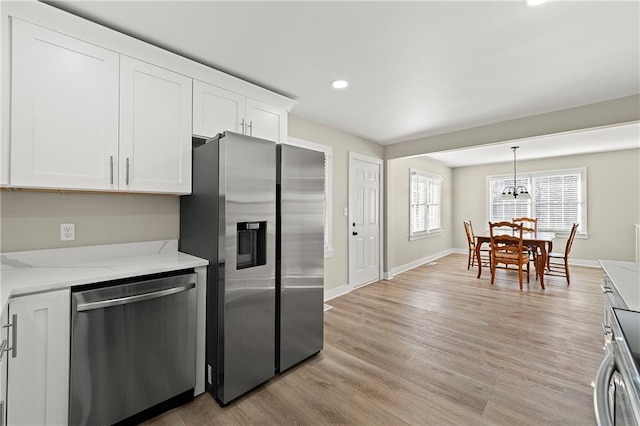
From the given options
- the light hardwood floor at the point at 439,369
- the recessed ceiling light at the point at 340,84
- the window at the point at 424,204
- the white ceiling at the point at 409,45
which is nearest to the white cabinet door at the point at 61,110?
the white ceiling at the point at 409,45

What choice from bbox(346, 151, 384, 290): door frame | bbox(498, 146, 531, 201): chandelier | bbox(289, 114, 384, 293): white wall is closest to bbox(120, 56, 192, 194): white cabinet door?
bbox(289, 114, 384, 293): white wall

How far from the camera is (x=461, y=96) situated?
3.02 m

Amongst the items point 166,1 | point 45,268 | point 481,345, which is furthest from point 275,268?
point 481,345

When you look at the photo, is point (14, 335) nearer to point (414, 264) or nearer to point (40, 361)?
point (40, 361)

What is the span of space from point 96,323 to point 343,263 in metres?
3.23

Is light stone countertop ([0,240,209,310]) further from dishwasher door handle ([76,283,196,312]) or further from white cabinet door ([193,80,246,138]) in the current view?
white cabinet door ([193,80,246,138])

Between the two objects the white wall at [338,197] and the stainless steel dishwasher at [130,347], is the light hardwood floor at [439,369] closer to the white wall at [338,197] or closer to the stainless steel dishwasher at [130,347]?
the stainless steel dishwasher at [130,347]

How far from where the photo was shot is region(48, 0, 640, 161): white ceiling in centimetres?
172

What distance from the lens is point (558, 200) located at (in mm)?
6555

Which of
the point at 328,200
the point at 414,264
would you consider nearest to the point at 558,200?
the point at 414,264

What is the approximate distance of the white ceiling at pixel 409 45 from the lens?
1.72 m

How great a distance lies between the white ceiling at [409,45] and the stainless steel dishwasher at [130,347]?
5.51ft

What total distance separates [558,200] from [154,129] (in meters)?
8.14

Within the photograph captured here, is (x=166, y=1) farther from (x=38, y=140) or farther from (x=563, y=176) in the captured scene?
(x=563, y=176)
